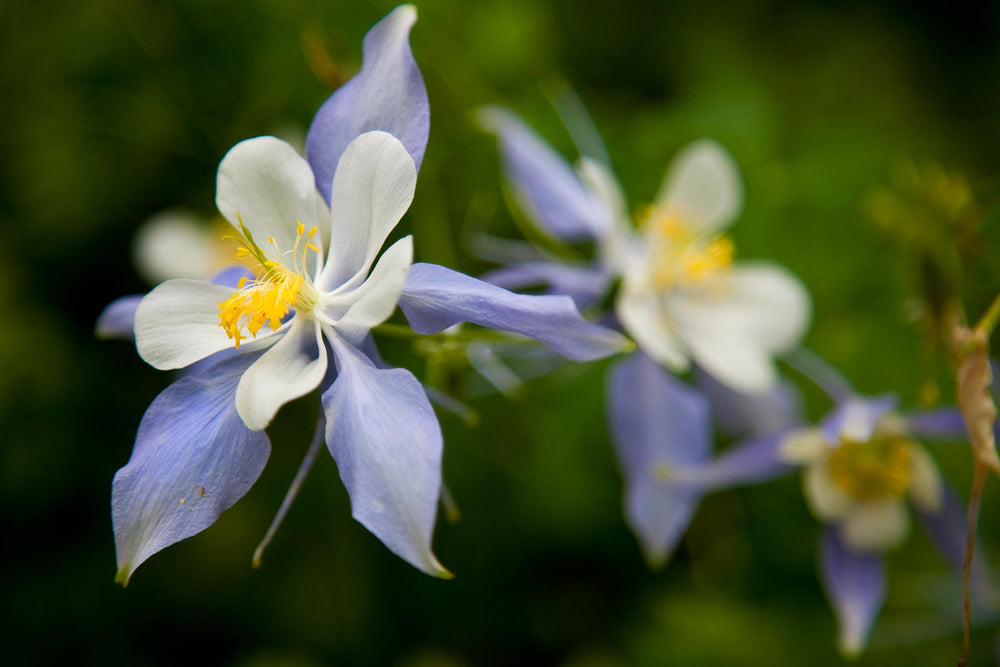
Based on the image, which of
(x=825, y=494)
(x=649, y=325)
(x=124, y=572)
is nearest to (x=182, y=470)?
(x=124, y=572)

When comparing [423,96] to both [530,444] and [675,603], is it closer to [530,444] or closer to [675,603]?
[530,444]

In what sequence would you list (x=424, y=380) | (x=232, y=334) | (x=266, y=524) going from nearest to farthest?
(x=232, y=334), (x=424, y=380), (x=266, y=524)

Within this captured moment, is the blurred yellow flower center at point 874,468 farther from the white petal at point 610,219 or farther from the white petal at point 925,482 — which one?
the white petal at point 610,219

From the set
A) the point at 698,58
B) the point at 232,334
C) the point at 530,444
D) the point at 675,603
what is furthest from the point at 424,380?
the point at 698,58

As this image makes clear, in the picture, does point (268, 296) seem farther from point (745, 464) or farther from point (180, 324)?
point (745, 464)

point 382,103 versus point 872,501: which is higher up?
point 382,103

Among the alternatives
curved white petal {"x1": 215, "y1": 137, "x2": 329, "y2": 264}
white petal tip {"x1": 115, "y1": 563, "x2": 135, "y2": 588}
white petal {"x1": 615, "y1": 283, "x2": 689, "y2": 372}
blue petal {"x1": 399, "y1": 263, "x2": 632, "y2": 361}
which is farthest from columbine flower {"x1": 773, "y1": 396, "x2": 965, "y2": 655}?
white petal tip {"x1": 115, "y1": 563, "x2": 135, "y2": 588}
